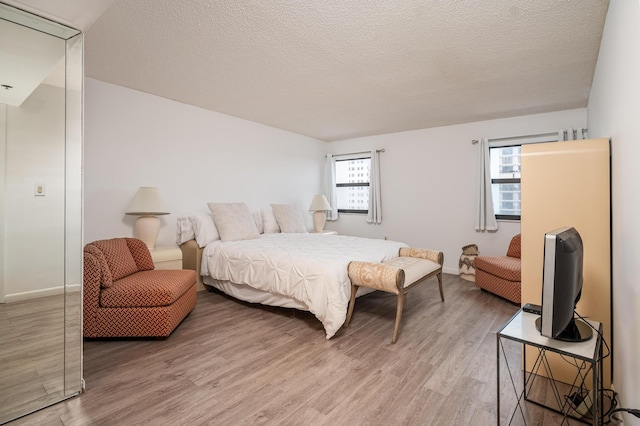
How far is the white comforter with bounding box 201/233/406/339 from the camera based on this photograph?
8.45ft

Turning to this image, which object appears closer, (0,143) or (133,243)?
(0,143)

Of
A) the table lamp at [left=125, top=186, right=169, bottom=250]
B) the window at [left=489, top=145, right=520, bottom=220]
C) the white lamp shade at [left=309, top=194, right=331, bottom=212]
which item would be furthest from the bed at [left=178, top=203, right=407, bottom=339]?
the window at [left=489, top=145, right=520, bottom=220]

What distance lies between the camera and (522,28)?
2213 millimetres

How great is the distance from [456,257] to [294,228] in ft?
8.86

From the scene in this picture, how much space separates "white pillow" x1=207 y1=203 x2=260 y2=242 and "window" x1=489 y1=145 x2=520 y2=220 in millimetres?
3686

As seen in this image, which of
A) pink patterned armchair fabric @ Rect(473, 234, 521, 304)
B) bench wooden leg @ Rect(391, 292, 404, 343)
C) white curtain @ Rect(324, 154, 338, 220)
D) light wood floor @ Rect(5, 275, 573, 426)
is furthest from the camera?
white curtain @ Rect(324, 154, 338, 220)

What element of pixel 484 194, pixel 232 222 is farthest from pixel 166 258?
pixel 484 194

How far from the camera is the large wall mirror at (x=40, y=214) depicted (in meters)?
1.67

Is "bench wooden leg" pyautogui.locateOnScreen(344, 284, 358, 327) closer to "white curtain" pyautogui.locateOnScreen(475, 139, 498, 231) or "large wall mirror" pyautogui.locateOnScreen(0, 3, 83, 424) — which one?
"large wall mirror" pyautogui.locateOnScreen(0, 3, 83, 424)

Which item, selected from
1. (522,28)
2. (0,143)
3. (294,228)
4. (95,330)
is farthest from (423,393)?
(294,228)

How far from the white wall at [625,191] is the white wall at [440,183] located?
2.73 meters

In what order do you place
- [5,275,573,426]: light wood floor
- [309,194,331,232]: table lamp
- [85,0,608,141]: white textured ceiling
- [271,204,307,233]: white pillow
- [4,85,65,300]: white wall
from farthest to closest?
[309,194,331,232]: table lamp → [271,204,307,233]: white pillow → [85,0,608,141]: white textured ceiling → [4,85,65,300]: white wall → [5,275,573,426]: light wood floor

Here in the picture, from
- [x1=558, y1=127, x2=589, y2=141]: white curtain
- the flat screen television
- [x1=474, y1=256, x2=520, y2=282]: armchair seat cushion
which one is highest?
→ [x1=558, y1=127, x2=589, y2=141]: white curtain

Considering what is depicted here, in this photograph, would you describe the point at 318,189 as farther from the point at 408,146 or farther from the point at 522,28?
the point at 522,28
